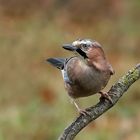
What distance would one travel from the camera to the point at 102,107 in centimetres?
266

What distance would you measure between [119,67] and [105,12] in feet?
9.20

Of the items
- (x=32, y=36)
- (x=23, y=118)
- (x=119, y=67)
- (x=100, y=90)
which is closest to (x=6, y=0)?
(x=32, y=36)

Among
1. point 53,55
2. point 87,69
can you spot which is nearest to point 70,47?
point 87,69

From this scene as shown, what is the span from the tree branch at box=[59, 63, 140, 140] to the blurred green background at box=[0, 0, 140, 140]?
3.58 meters

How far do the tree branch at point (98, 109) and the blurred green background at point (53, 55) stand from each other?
358cm

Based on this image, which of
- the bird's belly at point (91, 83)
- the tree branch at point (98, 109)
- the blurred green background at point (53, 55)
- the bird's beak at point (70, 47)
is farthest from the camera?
the blurred green background at point (53, 55)

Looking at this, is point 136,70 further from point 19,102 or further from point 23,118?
point 19,102

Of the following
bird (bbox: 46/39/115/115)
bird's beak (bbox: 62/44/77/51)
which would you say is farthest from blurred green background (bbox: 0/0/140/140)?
bird's beak (bbox: 62/44/77/51)

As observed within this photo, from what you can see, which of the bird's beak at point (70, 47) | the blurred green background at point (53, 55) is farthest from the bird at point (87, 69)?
the blurred green background at point (53, 55)

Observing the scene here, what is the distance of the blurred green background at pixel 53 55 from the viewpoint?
21.6 feet

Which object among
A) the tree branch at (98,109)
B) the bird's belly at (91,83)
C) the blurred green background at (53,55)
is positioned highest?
the blurred green background at (53,55)

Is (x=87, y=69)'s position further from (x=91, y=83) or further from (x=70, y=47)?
(x=70, y=47)

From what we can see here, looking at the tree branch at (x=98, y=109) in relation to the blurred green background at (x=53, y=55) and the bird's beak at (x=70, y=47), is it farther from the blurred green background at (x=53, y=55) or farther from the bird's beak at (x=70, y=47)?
the blurred green background at (x=53, y=55)

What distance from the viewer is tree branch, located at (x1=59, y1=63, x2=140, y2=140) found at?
8.29 ft
